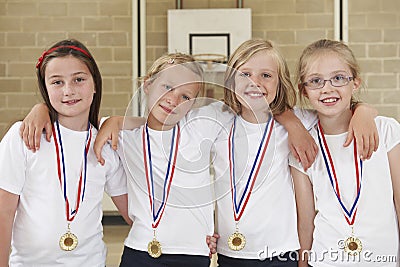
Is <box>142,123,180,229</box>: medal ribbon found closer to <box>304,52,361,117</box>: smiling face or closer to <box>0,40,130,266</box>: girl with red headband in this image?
<box>0,40,130,266</box>: girl with red headband

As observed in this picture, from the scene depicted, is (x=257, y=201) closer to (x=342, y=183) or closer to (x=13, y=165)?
(x=342, y=183)

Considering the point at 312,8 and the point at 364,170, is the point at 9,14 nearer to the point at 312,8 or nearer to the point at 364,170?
the point at 312,8

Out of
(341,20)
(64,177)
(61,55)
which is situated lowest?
(64,177)

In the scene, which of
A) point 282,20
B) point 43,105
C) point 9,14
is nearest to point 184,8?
point 282,20

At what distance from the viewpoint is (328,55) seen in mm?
2123

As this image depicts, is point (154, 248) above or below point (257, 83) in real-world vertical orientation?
below

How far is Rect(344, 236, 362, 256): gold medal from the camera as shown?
203 cm

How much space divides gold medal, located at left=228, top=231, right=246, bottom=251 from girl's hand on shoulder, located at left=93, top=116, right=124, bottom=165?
48 centimetres

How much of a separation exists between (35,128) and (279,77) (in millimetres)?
818

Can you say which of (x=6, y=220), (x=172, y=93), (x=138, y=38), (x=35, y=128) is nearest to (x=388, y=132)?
(x=172, y=93)

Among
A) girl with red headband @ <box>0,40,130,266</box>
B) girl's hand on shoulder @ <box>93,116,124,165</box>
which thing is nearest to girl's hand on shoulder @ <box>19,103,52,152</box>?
girl with red headband @ <box>0,40,130,266</box>

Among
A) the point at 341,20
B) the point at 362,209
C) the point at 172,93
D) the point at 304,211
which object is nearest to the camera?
the point at 172,93

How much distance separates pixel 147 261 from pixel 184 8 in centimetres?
310

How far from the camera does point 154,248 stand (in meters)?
2.03
